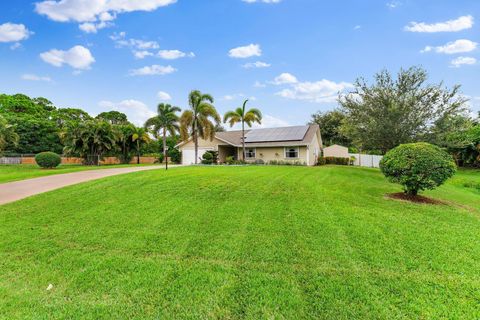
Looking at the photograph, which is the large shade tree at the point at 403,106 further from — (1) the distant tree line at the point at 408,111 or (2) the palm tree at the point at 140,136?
(2) the palm tree at the point at 140,136

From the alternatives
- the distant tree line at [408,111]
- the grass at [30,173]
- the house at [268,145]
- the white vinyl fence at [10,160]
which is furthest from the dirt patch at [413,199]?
the white vinyl fence at [10,160]

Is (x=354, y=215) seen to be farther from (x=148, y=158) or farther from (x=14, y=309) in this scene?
(x=148, y=158)

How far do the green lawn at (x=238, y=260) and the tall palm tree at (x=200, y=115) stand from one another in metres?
19.1

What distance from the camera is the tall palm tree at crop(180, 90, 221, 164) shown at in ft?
83.3

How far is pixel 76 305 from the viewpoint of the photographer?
2.76 m

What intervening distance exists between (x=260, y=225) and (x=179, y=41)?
1520cm

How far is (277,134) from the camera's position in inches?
1072

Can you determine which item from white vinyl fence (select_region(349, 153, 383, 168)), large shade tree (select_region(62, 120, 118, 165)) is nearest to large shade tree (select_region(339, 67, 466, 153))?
white vinyl fence (select_region(349, 153, 383, 168))

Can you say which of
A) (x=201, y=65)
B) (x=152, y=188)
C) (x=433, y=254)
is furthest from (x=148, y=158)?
(x=433, y=254)

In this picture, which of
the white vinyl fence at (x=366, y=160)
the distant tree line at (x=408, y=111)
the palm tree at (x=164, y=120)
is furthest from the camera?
the palm tree at (x=164, y=120)

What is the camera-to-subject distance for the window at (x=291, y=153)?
982 inches

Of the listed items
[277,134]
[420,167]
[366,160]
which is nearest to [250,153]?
[277,134]

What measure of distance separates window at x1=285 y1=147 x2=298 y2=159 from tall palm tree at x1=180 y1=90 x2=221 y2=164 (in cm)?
780

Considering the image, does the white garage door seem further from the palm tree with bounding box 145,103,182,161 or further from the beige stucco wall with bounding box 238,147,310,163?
the beige stucco wall with bounding box 238,147,310,163
